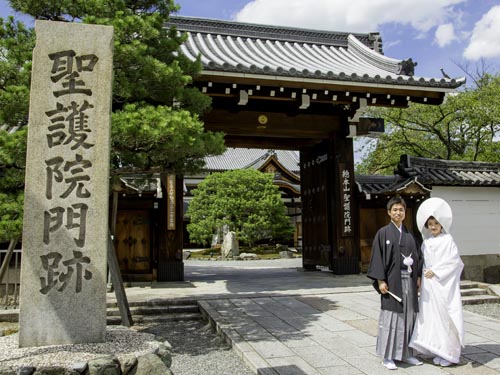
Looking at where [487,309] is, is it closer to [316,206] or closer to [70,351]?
[316,206]

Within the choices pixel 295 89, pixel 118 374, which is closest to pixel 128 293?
pixel 118 374

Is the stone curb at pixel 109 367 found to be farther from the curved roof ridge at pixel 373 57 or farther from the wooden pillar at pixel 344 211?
the curved roof ridge at pixel 373 57

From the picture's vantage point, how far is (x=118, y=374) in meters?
3.35

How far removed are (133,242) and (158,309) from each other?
3.22 meters

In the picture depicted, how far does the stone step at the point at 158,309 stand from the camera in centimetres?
666

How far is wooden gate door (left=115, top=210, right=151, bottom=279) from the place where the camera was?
9594 millimetres

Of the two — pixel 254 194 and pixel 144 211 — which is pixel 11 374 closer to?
pixel 144 211

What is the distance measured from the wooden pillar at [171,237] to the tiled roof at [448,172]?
5702mm

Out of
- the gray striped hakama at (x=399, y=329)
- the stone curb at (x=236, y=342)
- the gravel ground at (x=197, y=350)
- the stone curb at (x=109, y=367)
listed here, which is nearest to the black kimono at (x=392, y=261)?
the gray striped hakama at (x=399, y=329)

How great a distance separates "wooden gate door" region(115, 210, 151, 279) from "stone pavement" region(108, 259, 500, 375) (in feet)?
3.48

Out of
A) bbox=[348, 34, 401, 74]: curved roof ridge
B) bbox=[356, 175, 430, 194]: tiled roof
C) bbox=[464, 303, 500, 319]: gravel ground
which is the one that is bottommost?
bbox=[464, 303, 500, 319]: gravel ground

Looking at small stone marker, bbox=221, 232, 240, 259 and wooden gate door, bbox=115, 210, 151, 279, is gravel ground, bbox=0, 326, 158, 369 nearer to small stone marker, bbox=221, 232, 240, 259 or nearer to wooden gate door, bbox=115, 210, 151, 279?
wooden gate door, bbox=115, 210, 151, 279

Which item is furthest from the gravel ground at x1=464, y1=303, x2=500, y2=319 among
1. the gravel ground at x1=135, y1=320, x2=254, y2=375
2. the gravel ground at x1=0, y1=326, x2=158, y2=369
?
the gravel ground at x1=0, y1=326, x2=158, y2=369

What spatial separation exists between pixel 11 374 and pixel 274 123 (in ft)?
26.8
